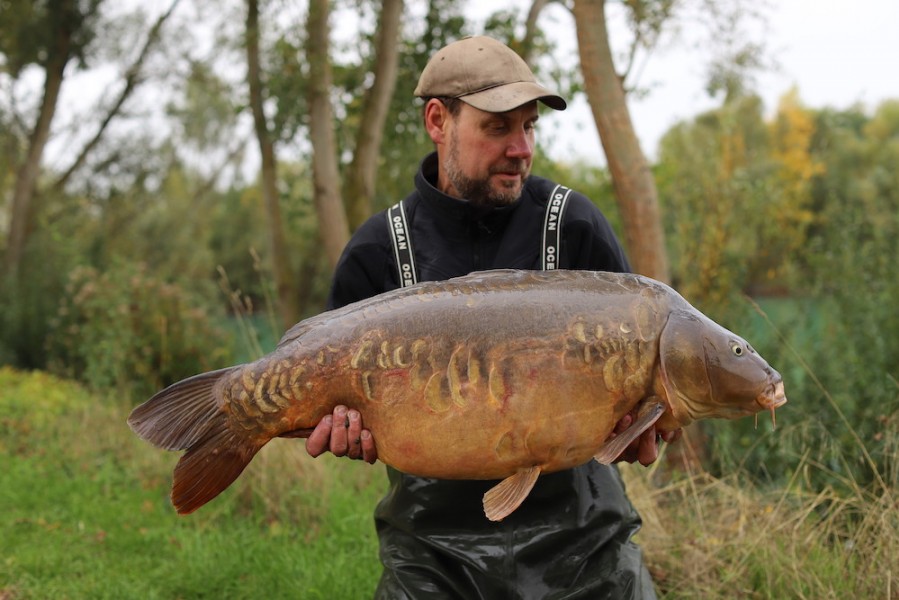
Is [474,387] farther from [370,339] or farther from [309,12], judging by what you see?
[309,12]

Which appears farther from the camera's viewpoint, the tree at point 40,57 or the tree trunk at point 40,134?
the tree trunk at point 40,134

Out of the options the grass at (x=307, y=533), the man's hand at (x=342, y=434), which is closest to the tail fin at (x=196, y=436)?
the man's hand at (x=342, y=434)

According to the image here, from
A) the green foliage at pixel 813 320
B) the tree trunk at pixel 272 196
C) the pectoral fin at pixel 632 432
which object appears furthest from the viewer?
the tree trunk at pixel 272 196

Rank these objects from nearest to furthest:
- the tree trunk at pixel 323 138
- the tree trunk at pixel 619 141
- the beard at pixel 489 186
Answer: the beard at pixel 489 186 < the tree trunk at pixel 619 141 < the tree trunk at pixel 323 138

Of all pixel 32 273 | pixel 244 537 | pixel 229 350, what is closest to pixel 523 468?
pixel 244 537

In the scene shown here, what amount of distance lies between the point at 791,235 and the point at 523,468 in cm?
881

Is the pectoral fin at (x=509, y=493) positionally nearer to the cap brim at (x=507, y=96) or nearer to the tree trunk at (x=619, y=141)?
the cap brim at (x=507, y=96)

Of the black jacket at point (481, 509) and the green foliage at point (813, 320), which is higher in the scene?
the black jacket at point (481, 509)

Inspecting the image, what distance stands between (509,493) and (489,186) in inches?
39.0

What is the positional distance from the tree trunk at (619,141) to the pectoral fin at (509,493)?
13.5 feet

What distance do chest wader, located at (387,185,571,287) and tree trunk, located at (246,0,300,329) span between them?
754 cm

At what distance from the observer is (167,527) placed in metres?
5.72

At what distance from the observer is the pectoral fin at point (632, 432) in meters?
2.34

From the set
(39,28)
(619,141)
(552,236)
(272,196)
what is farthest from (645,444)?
(39,28)
